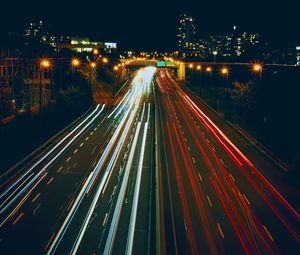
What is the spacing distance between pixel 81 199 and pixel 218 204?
9.07 metres

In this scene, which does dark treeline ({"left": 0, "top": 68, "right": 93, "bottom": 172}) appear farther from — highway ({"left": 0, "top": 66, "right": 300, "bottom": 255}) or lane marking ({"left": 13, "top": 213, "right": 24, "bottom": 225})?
lane marking ({"left": 13, "top": 213, "right": 24, "bottom": 225})

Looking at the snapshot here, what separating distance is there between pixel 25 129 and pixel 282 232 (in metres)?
28.1

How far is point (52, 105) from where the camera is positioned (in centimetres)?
5316

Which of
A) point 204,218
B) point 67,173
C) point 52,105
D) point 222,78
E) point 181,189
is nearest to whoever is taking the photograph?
point 204,218

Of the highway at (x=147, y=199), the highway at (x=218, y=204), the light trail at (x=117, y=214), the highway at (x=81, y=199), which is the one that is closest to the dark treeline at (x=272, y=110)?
the highway at (x=147, y=199)

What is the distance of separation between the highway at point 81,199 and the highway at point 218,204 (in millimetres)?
1649

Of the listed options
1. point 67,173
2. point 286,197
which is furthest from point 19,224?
point 286,197

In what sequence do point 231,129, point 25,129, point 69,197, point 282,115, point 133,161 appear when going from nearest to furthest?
point 69,197 → point 133,161 → point 25,129 → point 231,129 → point 282,115

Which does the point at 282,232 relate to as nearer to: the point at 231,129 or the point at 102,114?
the point at 231,129

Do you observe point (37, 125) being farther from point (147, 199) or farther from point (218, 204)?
point (218, 204)

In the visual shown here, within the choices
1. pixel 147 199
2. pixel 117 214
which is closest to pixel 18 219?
pixel 117 214

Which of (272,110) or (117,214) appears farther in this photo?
(272,110)

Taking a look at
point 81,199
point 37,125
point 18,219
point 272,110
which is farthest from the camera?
point 272,110

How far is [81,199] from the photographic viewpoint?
1022 inches
